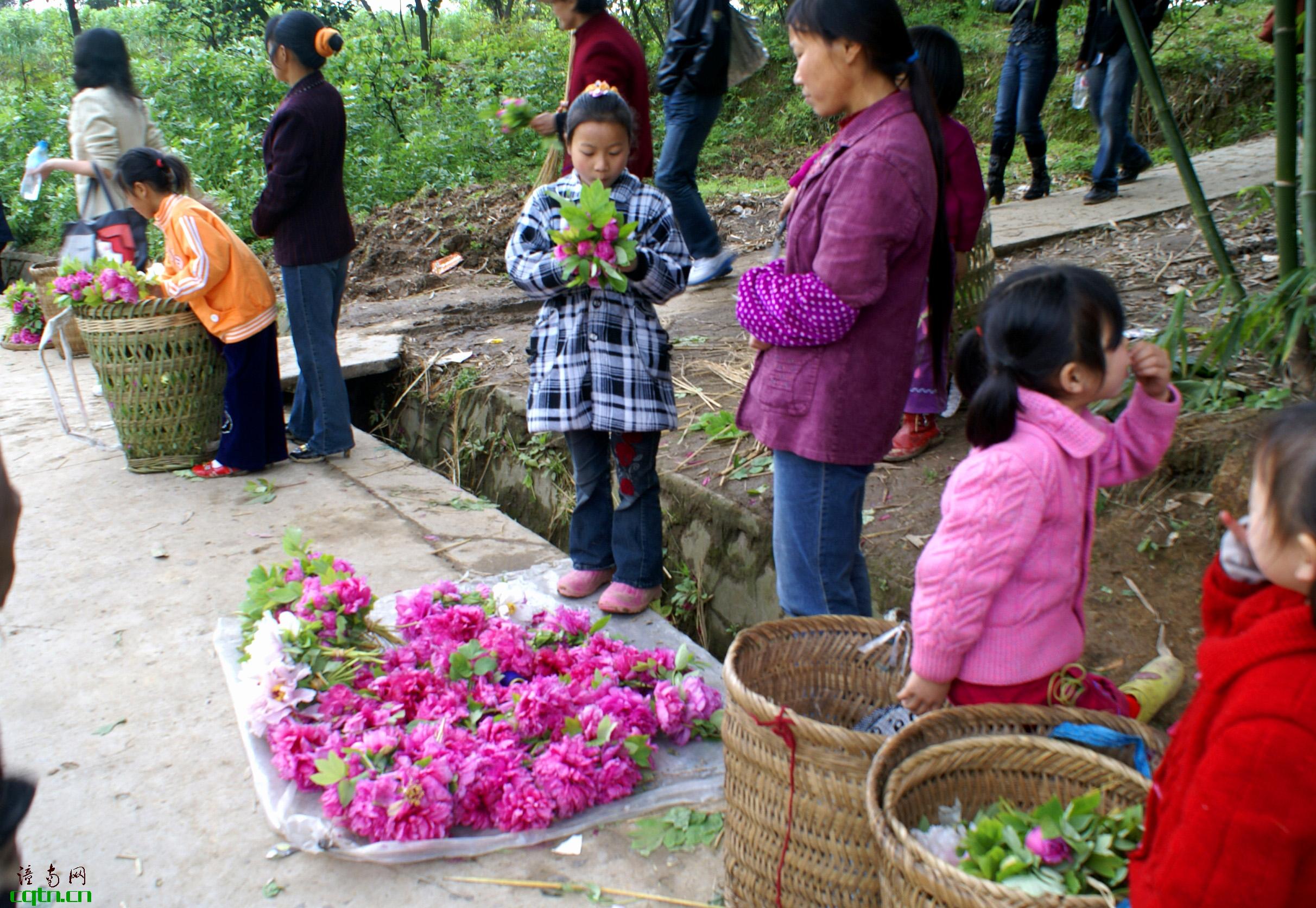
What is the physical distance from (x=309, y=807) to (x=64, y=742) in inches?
35.7

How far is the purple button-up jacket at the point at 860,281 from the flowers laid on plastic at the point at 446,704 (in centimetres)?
82

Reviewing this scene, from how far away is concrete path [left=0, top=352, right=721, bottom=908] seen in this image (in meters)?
2.31

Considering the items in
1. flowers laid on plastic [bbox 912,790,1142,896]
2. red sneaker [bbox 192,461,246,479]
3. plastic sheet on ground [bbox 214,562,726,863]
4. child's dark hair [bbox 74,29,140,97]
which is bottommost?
plastic sheet on ground [bbox 214,562,726,863]

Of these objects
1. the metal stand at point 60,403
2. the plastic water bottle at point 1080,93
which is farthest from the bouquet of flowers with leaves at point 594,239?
the plastic water bottle at point 1080,93

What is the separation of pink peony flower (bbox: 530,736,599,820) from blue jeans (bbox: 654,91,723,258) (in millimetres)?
3799

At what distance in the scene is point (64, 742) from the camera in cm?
285

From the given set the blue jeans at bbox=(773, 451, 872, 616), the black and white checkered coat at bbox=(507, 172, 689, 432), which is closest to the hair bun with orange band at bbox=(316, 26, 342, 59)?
the black and white checkered coat at bbox=(507, 172, 689, 432)

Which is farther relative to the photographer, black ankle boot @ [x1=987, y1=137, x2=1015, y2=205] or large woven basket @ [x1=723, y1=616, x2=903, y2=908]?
black ankle boot @ [x1=987, y1=137, x2=1015, y2=205]

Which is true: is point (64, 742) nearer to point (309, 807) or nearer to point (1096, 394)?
point (309, 807)

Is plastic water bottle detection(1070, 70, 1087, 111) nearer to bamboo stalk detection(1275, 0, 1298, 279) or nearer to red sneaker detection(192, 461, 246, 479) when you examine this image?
bamboo stalk detection(1275, 0, 1298, 279)

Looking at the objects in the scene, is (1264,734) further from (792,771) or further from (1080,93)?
(1080,93)

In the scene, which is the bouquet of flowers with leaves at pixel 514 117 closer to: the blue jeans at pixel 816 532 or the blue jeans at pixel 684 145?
the blue jeans at pixel 684 145

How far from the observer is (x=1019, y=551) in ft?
5.92

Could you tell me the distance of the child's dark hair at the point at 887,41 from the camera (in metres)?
2.23
